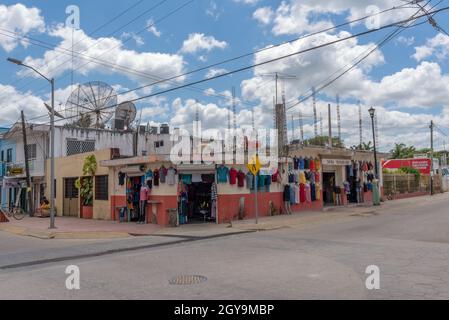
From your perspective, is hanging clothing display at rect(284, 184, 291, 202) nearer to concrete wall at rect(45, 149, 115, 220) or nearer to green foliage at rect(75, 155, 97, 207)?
concrete wall at rect(45, 149, 115, 220)

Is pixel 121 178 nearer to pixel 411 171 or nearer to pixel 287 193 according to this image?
pixel 287 193

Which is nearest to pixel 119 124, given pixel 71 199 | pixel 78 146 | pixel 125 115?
pixel 125 115

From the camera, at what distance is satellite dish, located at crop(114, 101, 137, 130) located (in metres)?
33.2

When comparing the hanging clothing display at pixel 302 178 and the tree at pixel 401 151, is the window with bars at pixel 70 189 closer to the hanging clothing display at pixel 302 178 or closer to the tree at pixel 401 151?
the hanging clothing display at pixel 302 178

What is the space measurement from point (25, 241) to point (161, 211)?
18.8 ft

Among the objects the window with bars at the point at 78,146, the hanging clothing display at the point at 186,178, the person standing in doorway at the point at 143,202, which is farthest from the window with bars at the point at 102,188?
the window with bars at the point at 78,146

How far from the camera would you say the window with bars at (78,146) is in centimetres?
3162

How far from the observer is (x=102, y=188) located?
78.8 feet

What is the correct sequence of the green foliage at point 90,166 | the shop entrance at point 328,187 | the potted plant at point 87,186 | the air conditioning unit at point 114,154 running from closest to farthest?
the air conditioning unit at point 114,154 → the green foliage at point 90,166 → the potted plant at point 87,186 → the shop entrance at point 328,187

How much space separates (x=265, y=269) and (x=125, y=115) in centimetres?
2695

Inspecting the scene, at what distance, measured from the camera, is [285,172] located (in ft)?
74.2

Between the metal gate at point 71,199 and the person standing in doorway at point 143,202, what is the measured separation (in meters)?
7.70
